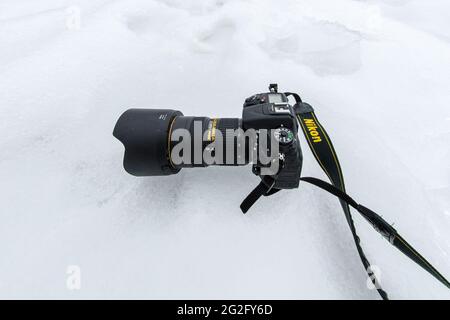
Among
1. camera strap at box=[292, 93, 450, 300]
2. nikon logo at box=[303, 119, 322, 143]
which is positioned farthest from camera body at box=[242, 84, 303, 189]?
nikon logo at box=[303, 119, 322, 143]

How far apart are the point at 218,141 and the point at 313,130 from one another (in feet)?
1.35

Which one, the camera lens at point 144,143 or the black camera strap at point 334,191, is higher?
the camera lens at point 144,143

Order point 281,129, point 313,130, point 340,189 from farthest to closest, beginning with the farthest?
point 313,130 < point 340,189 < point 281,129

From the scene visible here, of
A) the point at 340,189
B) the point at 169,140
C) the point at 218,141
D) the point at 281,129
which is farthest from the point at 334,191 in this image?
the point at 169,140

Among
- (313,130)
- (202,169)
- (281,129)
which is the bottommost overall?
(202,169)

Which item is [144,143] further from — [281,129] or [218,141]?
[281,129]

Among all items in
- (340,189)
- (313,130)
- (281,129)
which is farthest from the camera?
(313,130)

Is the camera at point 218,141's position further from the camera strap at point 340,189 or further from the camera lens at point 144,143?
the camera strap at point 340,189

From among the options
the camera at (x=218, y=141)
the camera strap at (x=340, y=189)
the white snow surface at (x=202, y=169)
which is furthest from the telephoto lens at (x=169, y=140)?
the camera strap at (x=340, y=189)

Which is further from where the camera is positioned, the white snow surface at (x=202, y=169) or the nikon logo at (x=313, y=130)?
the nikon logo at (x=313, y=130)

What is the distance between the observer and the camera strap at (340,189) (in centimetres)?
87

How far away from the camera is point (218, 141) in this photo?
99 cm

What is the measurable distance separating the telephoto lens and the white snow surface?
12 centimetres
